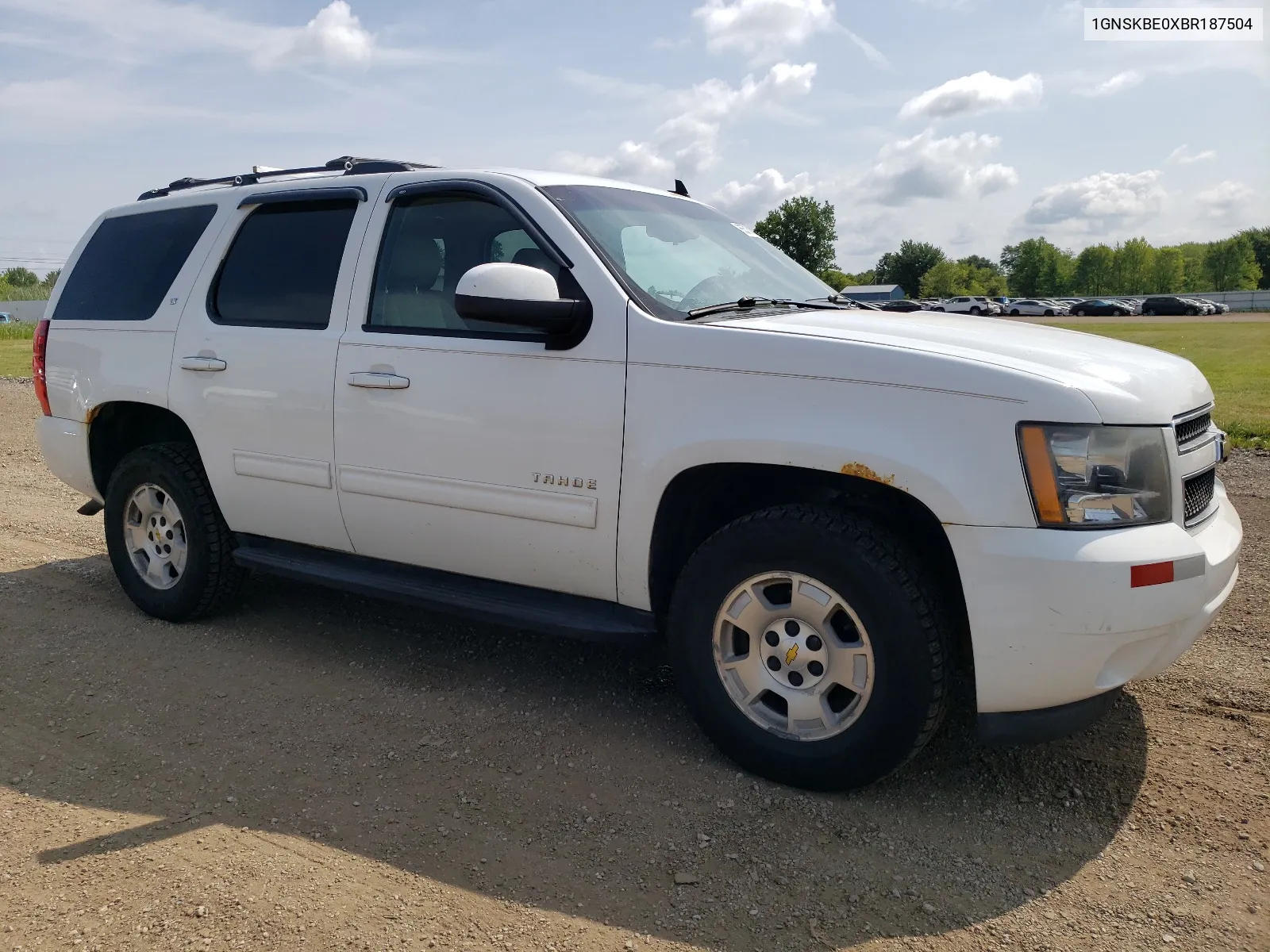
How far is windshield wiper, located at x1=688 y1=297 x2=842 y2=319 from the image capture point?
3.57 m

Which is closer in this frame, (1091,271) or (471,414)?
(471,414)

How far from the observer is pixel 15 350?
87.0 feet

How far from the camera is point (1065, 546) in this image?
2.80m

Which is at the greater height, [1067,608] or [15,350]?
[1067,608]

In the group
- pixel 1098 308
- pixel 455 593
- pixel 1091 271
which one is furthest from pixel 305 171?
pixel 1091 271

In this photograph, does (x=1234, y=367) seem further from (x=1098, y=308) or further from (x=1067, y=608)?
(x=1098, y=308)

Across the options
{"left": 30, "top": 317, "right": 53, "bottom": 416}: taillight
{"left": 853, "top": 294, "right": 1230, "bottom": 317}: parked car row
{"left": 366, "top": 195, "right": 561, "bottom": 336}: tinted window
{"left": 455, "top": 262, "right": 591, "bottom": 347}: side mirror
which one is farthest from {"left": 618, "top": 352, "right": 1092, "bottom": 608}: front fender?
{"left": 853, "top": 294, "right": 1230, "bottom": 317}: parked car row

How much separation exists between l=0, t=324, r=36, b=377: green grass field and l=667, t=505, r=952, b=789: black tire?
8.06m

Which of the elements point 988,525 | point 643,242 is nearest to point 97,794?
point 643,242

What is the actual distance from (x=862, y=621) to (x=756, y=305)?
1270mm

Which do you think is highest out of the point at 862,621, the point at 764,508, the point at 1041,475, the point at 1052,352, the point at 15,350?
the point at 1052,352

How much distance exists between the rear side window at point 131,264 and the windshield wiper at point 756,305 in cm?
264

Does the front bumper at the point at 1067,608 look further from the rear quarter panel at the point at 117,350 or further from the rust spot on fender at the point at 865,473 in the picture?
the rear quarter panel at the point at 117,350

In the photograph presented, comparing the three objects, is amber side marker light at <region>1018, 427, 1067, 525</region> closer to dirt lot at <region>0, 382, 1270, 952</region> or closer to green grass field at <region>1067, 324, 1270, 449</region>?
dirt lot at <region>0, 382, 1270, 952</region>
